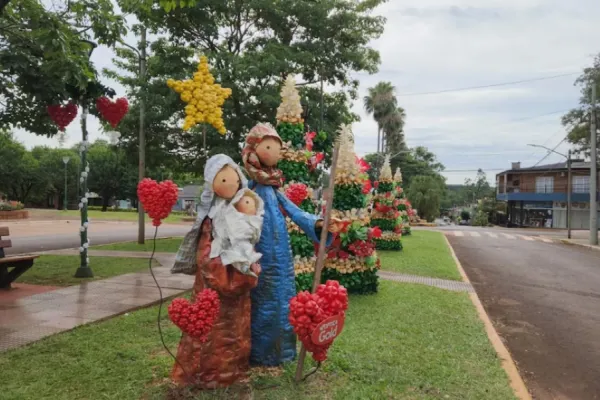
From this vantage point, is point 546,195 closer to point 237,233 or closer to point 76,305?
point 76,305

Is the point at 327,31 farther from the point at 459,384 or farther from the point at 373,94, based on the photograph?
the point at 373,94

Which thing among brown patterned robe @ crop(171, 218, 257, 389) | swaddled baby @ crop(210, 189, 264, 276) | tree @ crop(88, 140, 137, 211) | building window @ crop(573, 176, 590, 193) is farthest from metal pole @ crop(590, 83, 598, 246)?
tree @ crop(88, 140, 137, 211)

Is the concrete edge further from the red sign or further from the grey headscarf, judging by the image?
the grey headscarf

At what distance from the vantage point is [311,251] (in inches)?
286

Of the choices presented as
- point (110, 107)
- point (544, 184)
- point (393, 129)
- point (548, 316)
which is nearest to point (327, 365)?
point (548, 316)

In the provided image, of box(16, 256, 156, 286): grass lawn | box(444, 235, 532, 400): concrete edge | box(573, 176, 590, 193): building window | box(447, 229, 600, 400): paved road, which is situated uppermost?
box(573, 176, 590, 193): building window

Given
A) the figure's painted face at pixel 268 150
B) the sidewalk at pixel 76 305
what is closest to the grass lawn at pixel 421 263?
the sidewalk at pixel 76 305

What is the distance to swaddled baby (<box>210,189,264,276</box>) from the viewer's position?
3293mm

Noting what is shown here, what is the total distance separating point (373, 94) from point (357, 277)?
36.4 m

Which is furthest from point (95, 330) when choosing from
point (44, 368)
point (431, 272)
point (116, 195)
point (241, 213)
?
point (116, 195)

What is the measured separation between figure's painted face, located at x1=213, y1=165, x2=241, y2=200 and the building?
4468cm

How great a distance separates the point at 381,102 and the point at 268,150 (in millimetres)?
39019

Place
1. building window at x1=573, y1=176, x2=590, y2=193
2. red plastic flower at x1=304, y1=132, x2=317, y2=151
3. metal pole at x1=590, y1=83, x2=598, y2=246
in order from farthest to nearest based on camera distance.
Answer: building window at x1=573, y1=176, x2=590, y2=193, metal pole at x1=590, y1=83, x2=598, y2=246, red plastic flower at x1=304, y1=132, x2=317, y2=151

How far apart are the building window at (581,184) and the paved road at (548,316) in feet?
102
